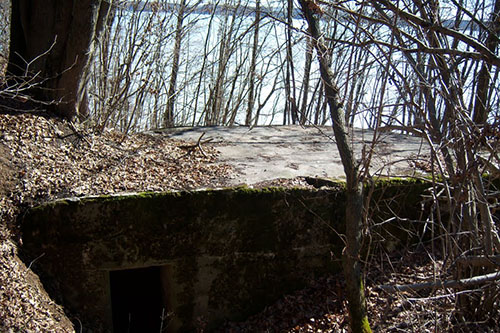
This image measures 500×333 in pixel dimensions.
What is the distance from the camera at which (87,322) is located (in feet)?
14.5

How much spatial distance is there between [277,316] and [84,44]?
3.34m

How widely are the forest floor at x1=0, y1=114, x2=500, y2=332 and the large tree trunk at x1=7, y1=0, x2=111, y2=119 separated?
35cm

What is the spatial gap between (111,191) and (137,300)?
1.49m

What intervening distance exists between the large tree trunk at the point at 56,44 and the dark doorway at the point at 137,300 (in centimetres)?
189

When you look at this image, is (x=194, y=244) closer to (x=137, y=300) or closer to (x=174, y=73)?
(x=137, y=300)

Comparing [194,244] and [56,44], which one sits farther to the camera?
[56,44]

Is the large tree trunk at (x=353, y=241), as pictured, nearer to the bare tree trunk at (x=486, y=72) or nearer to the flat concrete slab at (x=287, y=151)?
the flat concrete slab at (x=287, y=151)

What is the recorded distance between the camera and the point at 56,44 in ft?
16.9

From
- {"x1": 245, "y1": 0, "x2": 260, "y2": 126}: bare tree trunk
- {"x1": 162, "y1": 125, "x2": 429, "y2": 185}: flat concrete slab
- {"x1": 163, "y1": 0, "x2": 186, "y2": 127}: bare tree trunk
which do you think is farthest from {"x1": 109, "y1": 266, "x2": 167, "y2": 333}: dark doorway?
{"x1": 245, "y1": 0, "x2": 260, "y2": 126}: bare tree trunk

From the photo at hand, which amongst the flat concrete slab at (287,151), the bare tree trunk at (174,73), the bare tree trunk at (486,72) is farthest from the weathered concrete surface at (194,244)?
the bare tree trunk at (174,73)

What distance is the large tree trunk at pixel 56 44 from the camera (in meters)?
5.05

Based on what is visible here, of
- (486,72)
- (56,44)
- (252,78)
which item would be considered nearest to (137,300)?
(56,44)

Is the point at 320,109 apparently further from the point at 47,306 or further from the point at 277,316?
the point at 47,306

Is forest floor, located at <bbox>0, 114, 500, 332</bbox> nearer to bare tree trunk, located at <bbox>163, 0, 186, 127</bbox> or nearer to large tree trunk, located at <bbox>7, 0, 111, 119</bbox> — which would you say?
large tree trunk, located at <bbox>7, 0, 111, 119</bbox>
